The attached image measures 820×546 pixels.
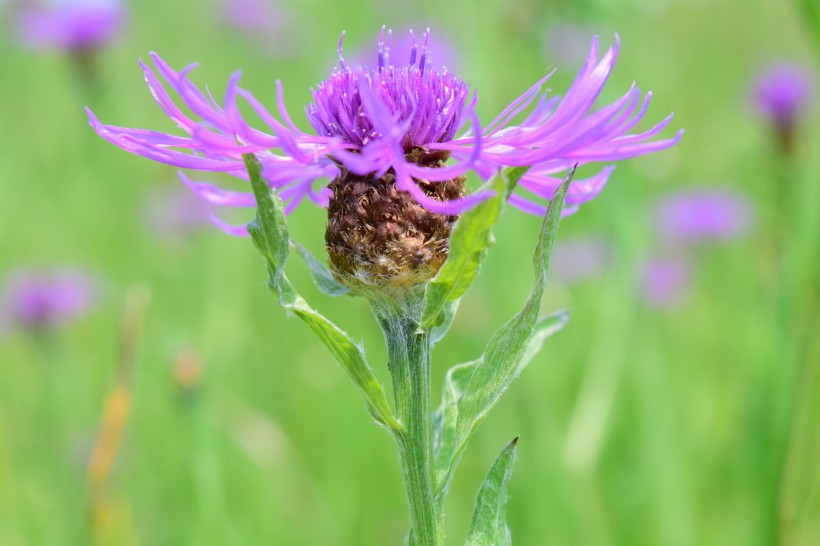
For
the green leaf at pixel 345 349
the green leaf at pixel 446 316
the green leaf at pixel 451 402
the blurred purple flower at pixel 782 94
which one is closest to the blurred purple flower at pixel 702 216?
the blurred purple flower at pixel 782 94

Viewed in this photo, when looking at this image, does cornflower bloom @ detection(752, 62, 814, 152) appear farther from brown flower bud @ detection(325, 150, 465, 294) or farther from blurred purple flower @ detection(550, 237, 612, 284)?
brown flower bud @ detection(325, 150, 465, 294)

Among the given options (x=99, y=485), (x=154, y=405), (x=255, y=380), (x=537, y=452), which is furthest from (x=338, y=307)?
(x=99, y=485)

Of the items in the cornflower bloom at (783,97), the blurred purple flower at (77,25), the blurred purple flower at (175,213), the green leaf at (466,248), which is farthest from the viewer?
the blurred purple flower at (175,213)

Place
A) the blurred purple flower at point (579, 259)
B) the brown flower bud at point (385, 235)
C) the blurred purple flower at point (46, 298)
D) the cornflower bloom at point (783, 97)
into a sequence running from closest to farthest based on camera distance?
the brown flower bud at point (385, 235)
the cornflower bloom at point (783, 97)
the blurred purple flower at point (46, 298)
the blurred purple flower at point (579, 259)

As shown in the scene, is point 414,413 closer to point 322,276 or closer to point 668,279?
point 322,276

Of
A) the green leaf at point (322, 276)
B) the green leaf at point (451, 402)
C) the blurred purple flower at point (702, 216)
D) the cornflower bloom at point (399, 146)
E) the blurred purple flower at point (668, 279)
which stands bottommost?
the green leaf at point (451, 402)

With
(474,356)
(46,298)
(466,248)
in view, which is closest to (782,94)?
(474,356)

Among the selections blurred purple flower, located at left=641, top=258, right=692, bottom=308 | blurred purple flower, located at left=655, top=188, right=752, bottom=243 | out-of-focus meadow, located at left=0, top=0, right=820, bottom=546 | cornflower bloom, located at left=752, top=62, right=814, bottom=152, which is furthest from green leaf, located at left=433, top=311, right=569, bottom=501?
blurred purple flower, located at left=655, top=188, right=752, bottom=243

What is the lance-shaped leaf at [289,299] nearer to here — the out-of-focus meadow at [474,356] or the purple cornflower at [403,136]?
the purple cornflower at [403,136]
